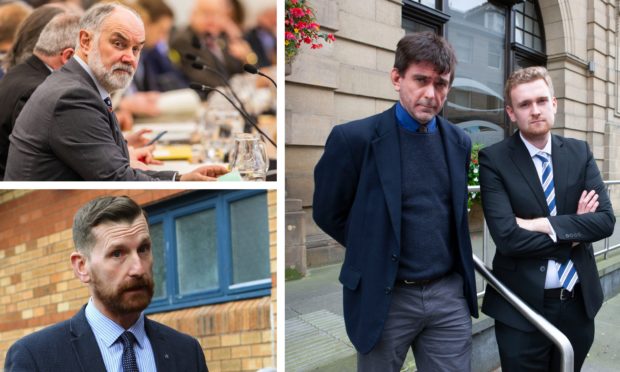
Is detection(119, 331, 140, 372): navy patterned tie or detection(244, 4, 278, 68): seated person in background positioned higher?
detection(244, 4, 278, 68): seated person in background

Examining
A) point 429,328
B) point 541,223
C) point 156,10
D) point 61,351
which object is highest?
point 156,10

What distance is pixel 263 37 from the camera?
9.18ft

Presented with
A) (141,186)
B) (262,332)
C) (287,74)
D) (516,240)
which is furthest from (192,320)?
(287,74)

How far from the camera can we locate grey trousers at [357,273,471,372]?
171 cm

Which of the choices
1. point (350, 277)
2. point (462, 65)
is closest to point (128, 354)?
point (350, 277)

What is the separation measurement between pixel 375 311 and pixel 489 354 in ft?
6.92

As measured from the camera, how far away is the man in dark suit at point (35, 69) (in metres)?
1.75

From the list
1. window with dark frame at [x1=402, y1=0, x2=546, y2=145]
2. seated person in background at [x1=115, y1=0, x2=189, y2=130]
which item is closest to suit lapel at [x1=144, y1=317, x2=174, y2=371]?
seated person in background at [x1=115, y1=0, x2=189, y2=130]

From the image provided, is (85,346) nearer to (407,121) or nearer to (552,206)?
(407,121)

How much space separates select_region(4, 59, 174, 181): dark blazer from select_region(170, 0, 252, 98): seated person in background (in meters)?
1.66

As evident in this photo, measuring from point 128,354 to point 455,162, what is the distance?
1.16 m

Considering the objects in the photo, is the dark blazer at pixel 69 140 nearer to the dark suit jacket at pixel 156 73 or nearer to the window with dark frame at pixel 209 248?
the window with dark frame at pixel 209 248

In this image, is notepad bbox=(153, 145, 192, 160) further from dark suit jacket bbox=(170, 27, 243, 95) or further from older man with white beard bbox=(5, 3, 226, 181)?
older man with white beard bbox=(5, 3, 226, 181)

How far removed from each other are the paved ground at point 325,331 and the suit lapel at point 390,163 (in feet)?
4.53
